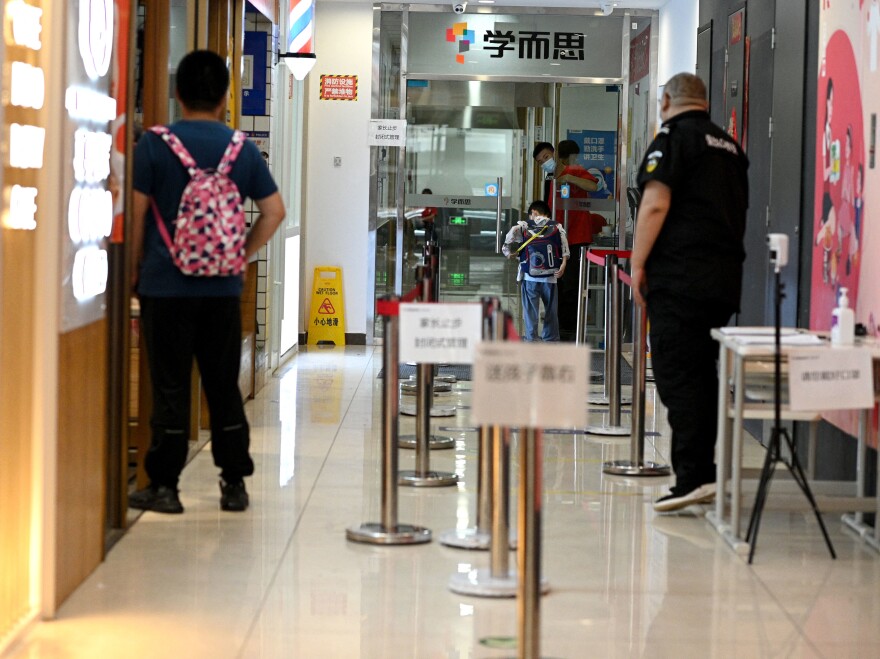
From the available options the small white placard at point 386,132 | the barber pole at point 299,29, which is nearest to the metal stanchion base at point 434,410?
the barber pole at point 299,29

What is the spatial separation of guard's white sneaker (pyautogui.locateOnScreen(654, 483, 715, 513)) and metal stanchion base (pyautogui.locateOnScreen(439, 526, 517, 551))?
838 millimetres

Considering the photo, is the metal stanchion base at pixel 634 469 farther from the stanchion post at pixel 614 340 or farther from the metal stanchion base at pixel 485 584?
the metal stanchion base at pixel 485 584

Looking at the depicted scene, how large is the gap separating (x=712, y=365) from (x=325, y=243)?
740 centimetres

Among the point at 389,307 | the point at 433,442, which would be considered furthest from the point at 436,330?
the point at 433,442

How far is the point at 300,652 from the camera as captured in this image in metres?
3.81

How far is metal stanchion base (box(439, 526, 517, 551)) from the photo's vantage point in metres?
5.05

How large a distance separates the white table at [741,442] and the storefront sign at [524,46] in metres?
7.74

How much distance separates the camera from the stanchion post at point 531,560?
3.19 metres

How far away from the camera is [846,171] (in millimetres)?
5934

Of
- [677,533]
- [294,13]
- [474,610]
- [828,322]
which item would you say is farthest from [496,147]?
[474,610]

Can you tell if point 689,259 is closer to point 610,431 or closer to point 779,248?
point 779,248

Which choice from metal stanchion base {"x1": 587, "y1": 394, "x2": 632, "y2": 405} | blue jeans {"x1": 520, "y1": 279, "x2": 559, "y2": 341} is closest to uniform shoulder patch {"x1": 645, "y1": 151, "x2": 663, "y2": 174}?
metal stanchion base {"x1": 587, "y1": 394, "x2": 632, "y2": 405}

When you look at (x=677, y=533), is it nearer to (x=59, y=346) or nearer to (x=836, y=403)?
(x=836, y=403)

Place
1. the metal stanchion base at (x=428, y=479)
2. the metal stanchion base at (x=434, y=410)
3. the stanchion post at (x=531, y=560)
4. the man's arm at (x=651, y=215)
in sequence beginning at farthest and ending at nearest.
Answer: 1. the metal stanchion base at (x=434, y=410)
2. the metal stanchion base at (x=428, y=479)
3. the man's arm at (x=651, y=215)
4. the stanchion post at (x=531, y=560)
